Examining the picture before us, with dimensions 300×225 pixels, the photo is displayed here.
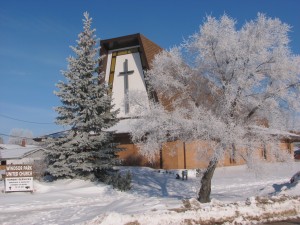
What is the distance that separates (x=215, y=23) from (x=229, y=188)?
396 inches

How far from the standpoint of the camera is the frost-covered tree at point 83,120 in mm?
21250

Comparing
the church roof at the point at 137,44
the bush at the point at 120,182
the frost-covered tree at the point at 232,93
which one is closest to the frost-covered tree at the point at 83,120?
the bush at the point at 120,182

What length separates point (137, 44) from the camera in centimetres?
3198

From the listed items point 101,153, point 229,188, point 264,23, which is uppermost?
point 264,23

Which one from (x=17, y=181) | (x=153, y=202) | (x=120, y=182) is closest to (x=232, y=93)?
(x=153, y=202)

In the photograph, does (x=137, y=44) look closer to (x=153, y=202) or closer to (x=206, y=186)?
(x=206, y=186)

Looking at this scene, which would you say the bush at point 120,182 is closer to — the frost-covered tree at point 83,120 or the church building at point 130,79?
the frost-covered tree at point 83,120

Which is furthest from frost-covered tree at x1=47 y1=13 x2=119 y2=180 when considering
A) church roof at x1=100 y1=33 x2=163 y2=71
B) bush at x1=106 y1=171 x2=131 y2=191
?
church roof at x1=100 y1=33 x2=163 y2=71

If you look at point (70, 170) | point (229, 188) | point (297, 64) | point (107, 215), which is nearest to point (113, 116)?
point (70, 170)

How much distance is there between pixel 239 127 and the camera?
15367mm

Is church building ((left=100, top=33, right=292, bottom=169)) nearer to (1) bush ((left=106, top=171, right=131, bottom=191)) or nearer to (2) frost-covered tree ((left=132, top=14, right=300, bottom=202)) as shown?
(1) bush ((left=106, top=171, right=131, bottom=191))

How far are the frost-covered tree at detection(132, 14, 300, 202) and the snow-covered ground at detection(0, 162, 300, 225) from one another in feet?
5.10

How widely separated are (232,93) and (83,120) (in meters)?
9.51

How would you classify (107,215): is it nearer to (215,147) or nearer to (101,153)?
(215,147)
